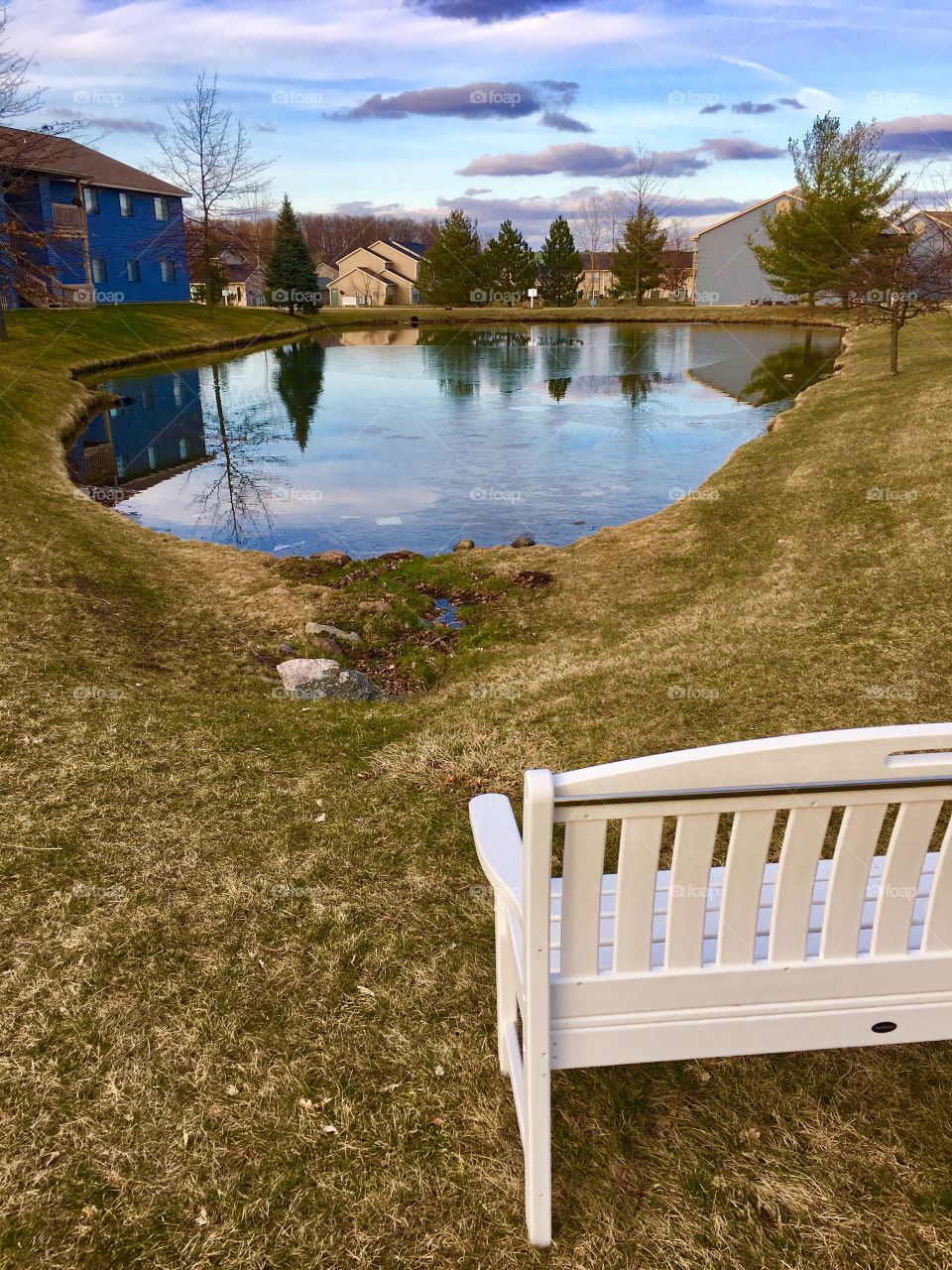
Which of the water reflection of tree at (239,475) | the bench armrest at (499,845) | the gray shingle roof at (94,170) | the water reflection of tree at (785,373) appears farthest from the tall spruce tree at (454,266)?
the bench armrest at (499,845)

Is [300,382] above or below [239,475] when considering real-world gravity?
above

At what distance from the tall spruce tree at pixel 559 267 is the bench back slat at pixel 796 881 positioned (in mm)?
92130

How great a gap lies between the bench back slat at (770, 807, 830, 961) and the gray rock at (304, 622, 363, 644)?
8.28 m

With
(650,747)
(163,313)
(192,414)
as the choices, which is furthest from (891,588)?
(163,313)

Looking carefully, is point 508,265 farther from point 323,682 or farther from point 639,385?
point 323,682

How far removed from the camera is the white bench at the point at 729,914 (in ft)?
7.01

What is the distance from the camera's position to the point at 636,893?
233 centimetres

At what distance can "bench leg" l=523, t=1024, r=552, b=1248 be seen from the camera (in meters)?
2.50

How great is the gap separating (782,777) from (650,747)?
14.9 ft

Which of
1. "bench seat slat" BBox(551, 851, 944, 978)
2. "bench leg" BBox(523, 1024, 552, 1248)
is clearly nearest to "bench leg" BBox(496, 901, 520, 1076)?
"bench seat slat" BBox(551, 851, 944, 978)

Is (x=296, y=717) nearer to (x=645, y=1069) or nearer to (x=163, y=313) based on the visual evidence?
(x=645, y=1069)

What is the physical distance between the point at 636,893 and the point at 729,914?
0.30 meters

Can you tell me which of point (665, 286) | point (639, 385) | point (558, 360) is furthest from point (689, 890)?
point (665, 286)

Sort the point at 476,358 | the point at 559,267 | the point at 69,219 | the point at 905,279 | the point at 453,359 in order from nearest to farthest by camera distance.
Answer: the point at 905,279, the point at 453,359, the point at 476,358, the point at 69,219, the point at 559,267
